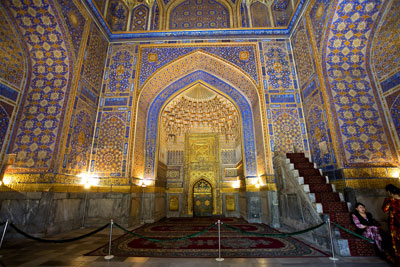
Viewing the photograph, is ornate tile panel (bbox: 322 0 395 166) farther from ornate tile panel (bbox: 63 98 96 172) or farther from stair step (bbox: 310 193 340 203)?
ornate tile panel (bbox: 63 98 96 172)

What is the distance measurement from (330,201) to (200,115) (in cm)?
791

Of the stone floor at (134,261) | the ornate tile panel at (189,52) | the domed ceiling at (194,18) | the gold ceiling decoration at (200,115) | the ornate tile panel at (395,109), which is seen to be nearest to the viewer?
the stone floor at (134,261)

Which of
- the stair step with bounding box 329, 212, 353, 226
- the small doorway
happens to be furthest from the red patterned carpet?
the small doorway

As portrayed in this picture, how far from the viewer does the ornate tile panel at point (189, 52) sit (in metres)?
7.47

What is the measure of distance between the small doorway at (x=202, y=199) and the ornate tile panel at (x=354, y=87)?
7054 mm

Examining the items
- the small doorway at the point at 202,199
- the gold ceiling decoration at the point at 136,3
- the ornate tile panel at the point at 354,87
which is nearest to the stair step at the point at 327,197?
the ornate tile panel at the point at 354,87

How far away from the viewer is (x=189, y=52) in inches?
303

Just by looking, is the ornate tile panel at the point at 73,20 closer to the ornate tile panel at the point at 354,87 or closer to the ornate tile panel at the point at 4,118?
the ornate tile panel at the point at 4,118

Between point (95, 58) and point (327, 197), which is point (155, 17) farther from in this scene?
point (327, 197)

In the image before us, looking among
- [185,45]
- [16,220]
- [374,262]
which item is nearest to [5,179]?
[16,220]

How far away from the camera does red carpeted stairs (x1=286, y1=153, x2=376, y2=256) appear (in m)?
3.09

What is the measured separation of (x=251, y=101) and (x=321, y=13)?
3357 millimetres

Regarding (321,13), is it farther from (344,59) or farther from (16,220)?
(16,220)

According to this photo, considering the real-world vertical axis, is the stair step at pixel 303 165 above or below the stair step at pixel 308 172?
above
